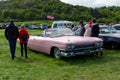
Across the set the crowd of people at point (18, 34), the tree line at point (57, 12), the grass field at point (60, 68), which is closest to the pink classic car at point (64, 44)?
the grass field at point (60, 68)

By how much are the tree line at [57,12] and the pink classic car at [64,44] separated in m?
72.2

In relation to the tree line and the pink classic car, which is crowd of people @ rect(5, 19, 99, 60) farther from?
the tree line

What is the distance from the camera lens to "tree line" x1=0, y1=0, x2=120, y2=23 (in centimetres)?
9156

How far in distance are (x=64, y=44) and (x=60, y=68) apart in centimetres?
121

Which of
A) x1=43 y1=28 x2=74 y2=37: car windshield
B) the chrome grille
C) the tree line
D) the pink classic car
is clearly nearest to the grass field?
the pink classic car

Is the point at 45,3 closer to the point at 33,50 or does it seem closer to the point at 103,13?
the point at 103,13

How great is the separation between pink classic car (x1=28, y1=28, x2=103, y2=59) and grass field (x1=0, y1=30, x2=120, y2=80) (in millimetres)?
338

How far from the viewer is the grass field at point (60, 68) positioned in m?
7.70

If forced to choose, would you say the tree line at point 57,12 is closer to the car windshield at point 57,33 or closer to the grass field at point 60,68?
the car windshield at point 57,33

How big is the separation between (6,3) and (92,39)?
126 meters

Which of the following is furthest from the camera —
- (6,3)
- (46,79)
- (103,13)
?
(6,3)

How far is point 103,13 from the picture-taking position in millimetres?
101375

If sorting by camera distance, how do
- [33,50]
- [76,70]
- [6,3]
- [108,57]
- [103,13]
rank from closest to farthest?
[76,70]
[108,57]
[33,50]
[103,13]
[6,3]

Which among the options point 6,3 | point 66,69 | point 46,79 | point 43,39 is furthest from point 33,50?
point 6,3
